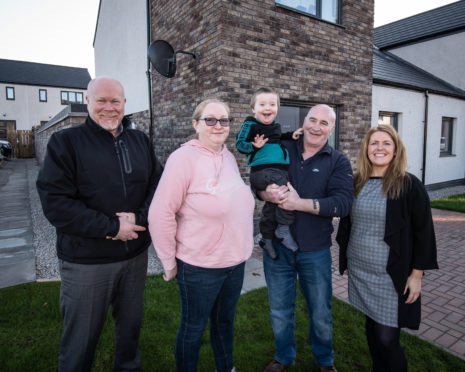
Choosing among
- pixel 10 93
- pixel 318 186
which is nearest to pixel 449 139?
pixel 318 186

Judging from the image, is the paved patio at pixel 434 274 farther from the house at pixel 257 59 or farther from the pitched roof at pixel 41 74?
the pitched roof at pixel 41 74

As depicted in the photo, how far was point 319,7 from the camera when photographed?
677cm

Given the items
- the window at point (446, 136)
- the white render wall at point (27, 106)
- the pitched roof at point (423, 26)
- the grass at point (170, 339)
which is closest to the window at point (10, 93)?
the white render wall at point (27, 106)

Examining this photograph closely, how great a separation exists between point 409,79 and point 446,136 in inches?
132

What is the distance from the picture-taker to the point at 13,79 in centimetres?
3491

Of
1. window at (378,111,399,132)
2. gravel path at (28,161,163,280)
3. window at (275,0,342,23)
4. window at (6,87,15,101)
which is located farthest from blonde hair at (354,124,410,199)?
window at (6,87,15,101)

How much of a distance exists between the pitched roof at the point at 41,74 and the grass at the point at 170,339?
3958 centimetres

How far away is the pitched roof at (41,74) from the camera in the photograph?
35.4 metres

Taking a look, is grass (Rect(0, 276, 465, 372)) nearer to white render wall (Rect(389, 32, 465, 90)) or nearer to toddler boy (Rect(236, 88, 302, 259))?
toddler boy (Rect(236, 88, 302, 259))

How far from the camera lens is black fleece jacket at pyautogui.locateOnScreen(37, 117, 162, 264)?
6.18 ft

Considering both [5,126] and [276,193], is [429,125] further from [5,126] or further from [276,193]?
[5,126]

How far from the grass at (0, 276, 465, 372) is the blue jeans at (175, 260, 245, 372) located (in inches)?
23.5

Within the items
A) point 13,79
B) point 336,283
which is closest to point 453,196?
point 336,283

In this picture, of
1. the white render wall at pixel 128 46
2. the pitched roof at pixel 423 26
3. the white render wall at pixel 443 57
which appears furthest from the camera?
the pitched roof at pixel 423 26
